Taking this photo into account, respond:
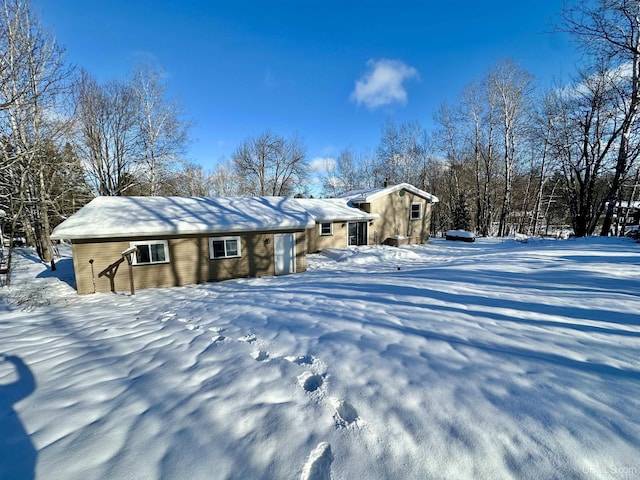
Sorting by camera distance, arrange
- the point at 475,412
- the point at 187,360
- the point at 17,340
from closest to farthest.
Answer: the point at 475,412, the point at 187,360, the point at 17,340

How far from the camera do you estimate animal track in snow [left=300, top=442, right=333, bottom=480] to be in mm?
1663

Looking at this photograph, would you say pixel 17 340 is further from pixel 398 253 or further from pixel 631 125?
pixel 631 125

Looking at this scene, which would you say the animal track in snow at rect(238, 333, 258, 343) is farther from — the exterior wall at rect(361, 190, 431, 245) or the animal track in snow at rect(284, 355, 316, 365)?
the exterior wall at rect(361, 190, 431, 245)

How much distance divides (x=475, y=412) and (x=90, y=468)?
278cm

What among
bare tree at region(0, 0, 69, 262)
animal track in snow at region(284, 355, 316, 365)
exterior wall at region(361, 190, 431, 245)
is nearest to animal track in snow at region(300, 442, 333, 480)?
animal track in snow at region(284, 355, 316, 365)

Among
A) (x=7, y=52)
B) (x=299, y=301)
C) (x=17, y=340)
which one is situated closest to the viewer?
(x=17, y=340)

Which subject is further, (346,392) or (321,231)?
(321,231)

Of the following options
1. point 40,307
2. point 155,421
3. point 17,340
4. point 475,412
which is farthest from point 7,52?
point 475,412

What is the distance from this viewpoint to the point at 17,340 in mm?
4090

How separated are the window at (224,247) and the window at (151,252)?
5.15ft

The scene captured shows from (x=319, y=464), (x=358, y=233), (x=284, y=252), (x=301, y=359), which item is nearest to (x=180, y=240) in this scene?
(x=284, y=252)

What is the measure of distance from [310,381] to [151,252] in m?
9.21

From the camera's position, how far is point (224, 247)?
10.6 meters

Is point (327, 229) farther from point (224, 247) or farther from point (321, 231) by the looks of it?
point (224, 247)
